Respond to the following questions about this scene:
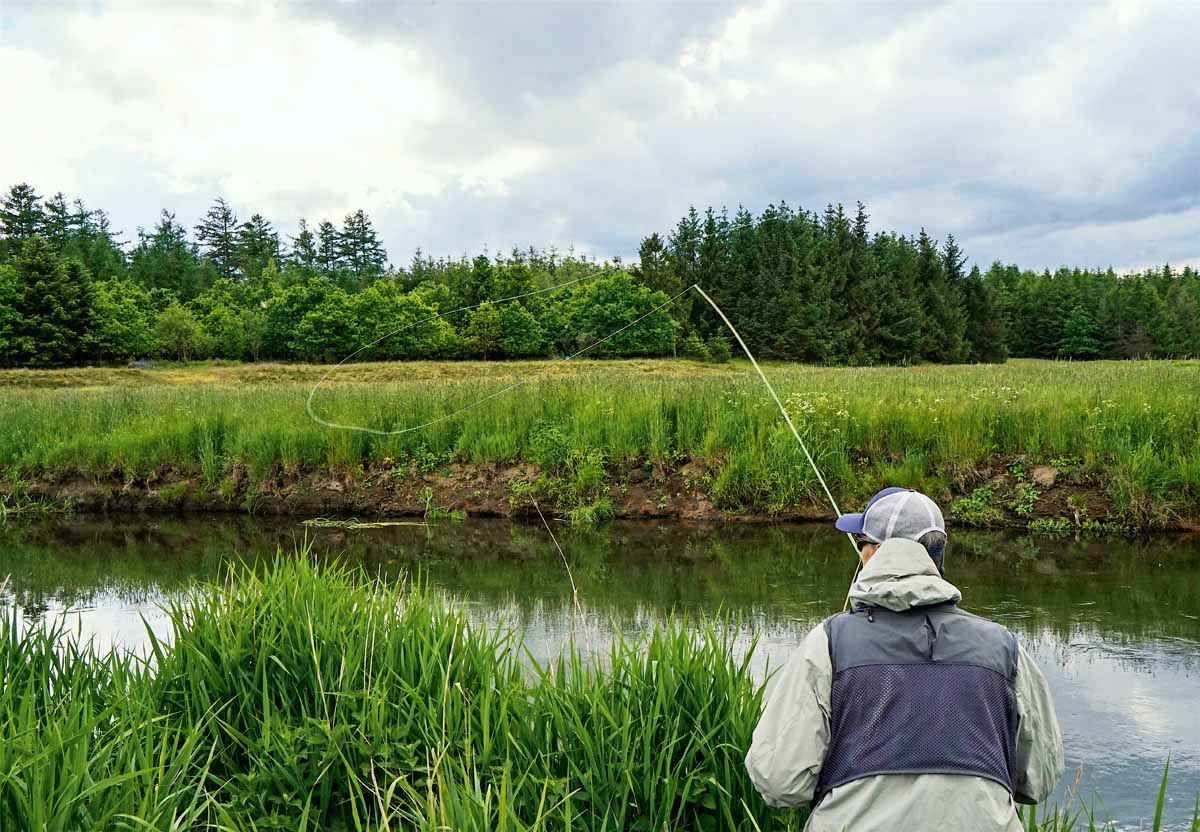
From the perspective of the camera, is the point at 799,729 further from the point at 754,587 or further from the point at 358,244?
the point at 358,244

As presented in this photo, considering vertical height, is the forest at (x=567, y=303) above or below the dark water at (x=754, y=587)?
above

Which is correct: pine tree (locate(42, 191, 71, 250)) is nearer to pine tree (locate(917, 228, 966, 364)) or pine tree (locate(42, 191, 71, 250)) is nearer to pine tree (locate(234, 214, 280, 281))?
pine tree (locate(234, 214, 280, 281))

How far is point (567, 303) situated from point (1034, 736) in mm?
55148

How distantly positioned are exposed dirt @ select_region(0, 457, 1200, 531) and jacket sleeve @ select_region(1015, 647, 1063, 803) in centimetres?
922

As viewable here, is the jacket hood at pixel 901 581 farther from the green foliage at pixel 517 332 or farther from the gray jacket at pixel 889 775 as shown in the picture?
the green foliage at pixel 517 332

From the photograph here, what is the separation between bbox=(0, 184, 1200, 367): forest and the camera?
47.4m

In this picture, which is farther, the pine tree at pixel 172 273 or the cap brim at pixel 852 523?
the pine tree at pixel 172 273

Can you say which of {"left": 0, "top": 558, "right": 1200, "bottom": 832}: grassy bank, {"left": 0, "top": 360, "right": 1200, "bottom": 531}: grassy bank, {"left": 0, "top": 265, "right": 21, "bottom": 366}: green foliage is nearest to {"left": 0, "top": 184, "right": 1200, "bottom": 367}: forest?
{"left": 0, "top": 265, "right": 21, "bottom": 366}: green foliage

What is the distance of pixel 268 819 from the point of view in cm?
330

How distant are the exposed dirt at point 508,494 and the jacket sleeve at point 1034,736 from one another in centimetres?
922

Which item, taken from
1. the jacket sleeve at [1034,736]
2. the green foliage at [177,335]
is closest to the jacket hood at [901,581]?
the jacket sleeve at [1034,736]

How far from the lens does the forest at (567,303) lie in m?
47.4

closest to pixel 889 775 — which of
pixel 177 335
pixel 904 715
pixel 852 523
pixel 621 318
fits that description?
pixel 904 715

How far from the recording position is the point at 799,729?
2.39 meters
